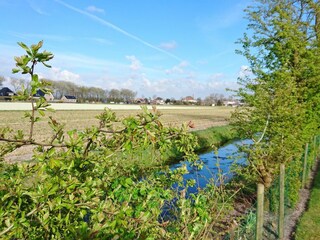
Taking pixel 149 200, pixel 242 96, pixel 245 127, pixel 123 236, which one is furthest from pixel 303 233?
pixel 123 236

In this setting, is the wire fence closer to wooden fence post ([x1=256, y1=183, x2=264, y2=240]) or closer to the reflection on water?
wooden fence post ([x1=256, y1=183, x2=264, y2=240])

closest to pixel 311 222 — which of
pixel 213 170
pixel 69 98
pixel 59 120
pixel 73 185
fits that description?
pixel 73 185

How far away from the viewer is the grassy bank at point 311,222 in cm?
583

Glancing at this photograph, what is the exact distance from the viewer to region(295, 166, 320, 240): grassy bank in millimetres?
5827

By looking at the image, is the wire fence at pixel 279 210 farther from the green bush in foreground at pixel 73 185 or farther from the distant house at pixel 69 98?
the distant house at pixel 69 98

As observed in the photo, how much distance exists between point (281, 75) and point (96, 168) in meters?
7.02

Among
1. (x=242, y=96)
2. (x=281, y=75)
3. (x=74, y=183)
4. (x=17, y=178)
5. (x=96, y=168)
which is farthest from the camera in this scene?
(x=242, y=96)

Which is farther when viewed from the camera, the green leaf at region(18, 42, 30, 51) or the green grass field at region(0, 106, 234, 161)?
the green grass field at region(0, 106, 234, 161)

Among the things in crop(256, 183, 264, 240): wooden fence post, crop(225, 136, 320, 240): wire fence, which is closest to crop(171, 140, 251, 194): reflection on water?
crop(256, 183, 264, 240): wooden fence post

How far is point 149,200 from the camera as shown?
86.5 inches

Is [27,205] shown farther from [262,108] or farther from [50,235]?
[262,108]

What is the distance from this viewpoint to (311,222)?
6.45 metres

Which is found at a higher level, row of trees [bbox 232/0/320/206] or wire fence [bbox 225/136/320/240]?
row of trees [bbox 232/0/320/206]

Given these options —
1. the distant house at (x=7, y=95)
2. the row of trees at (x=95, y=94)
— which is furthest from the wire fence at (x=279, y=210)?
the row of trees at (x=95, y=94)
